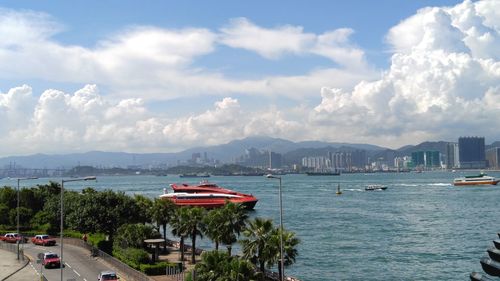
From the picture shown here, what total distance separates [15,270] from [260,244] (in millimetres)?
24223

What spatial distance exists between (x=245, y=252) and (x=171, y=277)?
10.6 metres

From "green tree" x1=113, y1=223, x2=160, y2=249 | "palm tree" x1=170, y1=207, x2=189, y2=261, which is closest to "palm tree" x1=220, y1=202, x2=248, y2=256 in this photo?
"palm tree" x1=170, y1=207, x2=189, y2=261

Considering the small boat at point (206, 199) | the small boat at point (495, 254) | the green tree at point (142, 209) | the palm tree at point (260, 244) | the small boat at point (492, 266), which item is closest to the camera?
the small boat at point (492, 266)

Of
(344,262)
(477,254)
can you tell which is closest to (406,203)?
(477,254)

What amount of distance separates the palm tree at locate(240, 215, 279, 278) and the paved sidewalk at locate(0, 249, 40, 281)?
1848 centimetres

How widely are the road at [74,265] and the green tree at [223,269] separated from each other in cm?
1076

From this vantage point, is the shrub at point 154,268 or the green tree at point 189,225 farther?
the green tree at point 189,225

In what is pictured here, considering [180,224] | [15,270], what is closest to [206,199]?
[180,224]

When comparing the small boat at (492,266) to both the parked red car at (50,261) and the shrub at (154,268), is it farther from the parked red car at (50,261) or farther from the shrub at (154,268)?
the parked red car at (50,261)

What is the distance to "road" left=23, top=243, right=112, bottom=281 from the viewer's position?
155ft

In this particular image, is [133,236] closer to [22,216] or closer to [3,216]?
[22,216]

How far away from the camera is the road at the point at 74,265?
4725cm

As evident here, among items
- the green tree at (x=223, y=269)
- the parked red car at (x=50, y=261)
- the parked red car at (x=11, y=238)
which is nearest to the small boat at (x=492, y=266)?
the green tree at (x=223, y=269)

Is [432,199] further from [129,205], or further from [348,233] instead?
[129,205]
